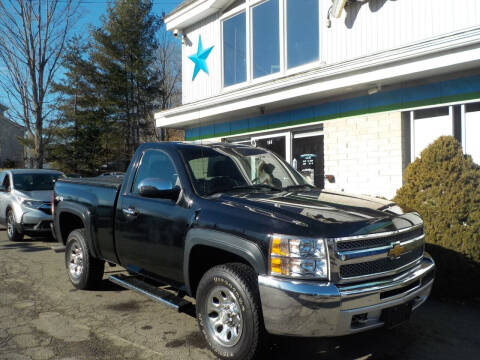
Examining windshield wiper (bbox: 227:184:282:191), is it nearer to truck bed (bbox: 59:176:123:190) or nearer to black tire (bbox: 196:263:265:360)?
black tire (bbox: 196:263:265:360)

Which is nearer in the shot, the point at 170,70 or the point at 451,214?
the point at 451,214

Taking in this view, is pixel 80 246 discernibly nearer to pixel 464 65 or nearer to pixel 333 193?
pixel 333 193

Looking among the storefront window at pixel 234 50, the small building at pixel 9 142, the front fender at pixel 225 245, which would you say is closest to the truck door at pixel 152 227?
the front fender at pixel 225 245

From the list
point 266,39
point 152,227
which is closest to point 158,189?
point 152,227

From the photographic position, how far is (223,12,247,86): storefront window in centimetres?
1043

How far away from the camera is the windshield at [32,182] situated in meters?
9.33

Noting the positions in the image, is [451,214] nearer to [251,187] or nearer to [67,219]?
[251,187]

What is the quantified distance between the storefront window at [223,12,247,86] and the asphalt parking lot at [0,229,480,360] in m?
7.04

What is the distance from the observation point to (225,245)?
10.2ft

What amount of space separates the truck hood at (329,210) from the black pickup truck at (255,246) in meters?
0.01

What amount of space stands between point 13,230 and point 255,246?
311 inches

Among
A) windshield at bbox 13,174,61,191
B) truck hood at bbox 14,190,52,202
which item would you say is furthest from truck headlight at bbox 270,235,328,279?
windshield at bbox 13,174,61,191

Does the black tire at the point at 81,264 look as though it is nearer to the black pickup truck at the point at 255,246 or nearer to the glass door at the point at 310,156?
the black pickup truck at the point at 255,246

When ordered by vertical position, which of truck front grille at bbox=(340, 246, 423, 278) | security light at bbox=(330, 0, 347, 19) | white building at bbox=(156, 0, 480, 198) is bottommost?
truck front grille at bbox=(340, 246, 423, 278)
